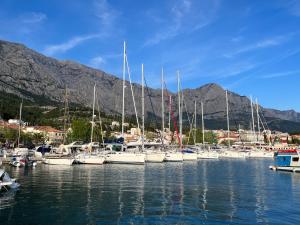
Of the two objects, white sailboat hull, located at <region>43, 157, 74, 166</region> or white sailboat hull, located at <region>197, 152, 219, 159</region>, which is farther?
white sailboat hull, located at <region>197, 152, 219, 159</region>

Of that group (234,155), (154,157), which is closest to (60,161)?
(154,157)

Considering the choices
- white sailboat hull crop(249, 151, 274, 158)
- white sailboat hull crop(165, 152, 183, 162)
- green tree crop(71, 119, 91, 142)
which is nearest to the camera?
white sailboat hull crop(165, 152, 183, 162)

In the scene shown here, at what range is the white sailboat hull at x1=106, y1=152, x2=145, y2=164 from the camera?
66812 mm

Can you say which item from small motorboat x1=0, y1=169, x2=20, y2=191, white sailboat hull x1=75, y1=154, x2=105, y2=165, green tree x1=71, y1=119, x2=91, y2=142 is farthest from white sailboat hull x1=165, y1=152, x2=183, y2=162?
green tree x1=71, y1=119, x2=91, y2=142

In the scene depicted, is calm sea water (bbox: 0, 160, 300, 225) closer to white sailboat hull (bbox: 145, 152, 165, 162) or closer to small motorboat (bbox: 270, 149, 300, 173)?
small motorboat (bbox: 270, 149, 300, 173)

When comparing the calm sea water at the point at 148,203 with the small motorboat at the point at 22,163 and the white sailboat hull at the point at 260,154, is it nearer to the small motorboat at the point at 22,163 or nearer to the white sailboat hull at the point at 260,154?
the small motorboat at the point at 22,163

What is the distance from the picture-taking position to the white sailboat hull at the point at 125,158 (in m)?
66.8

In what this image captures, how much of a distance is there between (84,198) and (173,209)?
305 inches

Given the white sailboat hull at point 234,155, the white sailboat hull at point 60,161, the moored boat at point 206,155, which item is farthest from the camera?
the white sailboat hull at point 234,155

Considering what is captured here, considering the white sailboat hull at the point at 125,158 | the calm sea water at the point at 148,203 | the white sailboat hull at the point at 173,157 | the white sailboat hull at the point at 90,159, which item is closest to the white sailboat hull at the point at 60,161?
the white sailboat hull at the point at 90,159

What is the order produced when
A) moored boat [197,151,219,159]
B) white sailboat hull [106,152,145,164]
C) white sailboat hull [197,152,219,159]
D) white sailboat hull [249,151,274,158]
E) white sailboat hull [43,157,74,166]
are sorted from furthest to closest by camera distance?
1. white sailboat hull [249,151,274,158]
2. moored boat [197,151,219,159]
3. white sailboat hull [197,152,219,159]
4. white sailboat hull [106,152,145,164]
5. white sailboat hull [43,157,74,166]

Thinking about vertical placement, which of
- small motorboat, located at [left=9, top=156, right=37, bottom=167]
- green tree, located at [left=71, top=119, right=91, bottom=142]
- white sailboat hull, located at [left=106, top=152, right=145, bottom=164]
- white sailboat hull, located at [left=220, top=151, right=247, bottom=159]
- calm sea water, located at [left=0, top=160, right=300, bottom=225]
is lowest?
calm sea water, located at [left=0, top=160, right=300, bottom=225]

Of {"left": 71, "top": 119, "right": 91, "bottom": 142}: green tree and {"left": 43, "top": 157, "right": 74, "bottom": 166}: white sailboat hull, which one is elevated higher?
{"left": 71, "top": 119, "right": 91, "bottom": 142}: green tree

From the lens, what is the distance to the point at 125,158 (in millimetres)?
67812
